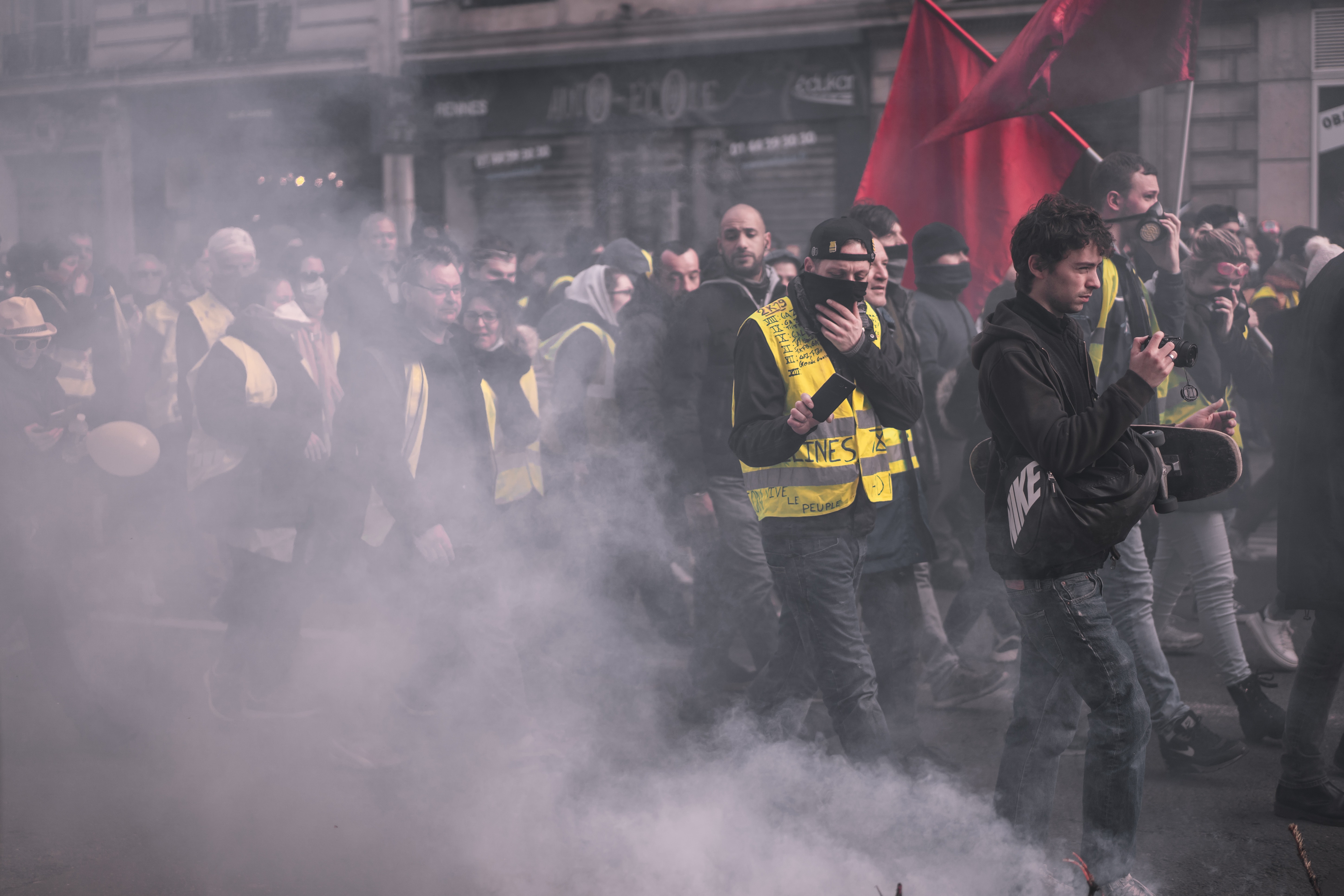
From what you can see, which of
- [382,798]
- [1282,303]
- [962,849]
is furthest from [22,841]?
[1282,303]

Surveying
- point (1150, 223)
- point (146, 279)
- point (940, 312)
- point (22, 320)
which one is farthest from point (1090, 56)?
point (146, 279)

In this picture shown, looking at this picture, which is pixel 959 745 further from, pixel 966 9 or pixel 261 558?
pixel 966 9

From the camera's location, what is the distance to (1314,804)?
9.87 feet

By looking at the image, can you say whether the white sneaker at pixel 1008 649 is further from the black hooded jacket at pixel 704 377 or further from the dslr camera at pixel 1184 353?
the dslr camera at pixel 1184 353

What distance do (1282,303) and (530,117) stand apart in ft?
29.6

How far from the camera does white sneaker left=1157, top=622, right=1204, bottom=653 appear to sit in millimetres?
4531

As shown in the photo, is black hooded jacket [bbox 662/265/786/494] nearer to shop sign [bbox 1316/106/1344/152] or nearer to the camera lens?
the camera lens

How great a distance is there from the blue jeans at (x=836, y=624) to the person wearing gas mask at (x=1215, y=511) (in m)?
1.40

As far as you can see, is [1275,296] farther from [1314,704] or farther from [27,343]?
[27,343]

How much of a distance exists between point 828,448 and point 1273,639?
8.02 ft

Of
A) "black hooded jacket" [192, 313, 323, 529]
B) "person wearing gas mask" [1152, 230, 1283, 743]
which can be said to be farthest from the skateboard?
"black hooded jacket" [192, 313, 323, 529]

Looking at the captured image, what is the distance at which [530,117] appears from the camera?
13.3 m

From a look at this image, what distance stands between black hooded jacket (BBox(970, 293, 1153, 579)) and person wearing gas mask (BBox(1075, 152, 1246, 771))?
763mm

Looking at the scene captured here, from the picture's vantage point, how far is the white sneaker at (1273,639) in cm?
430
